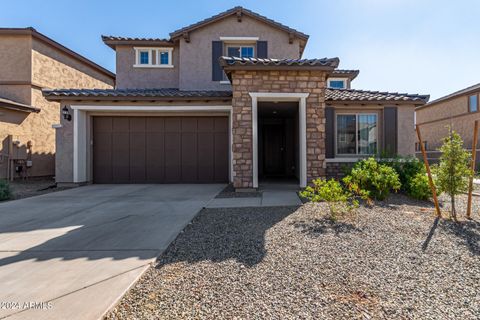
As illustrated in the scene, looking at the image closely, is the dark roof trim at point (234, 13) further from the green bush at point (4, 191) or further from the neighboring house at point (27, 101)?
the green bush at point (4, 191)

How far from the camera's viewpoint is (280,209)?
5.53 m

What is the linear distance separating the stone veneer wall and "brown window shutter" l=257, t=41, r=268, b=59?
15.2 feet

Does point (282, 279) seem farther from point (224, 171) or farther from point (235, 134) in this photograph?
point (224, 171)

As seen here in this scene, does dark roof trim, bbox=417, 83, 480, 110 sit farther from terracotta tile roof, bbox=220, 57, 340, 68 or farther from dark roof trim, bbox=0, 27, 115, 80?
dark roof trim, bbox=0, 27, 115, 80

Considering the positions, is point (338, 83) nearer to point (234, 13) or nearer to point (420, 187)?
point (234, 13)

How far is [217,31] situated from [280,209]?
9.51 m

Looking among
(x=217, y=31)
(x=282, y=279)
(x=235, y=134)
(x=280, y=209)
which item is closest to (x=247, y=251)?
(x=282, y=279)

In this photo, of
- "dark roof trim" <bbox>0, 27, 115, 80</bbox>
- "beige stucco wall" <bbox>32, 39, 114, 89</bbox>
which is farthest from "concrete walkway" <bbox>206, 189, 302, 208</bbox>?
"dark roof trim" <bbox>0, 27, 115, 80</bbox>

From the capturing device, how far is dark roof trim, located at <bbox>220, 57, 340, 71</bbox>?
7.11m

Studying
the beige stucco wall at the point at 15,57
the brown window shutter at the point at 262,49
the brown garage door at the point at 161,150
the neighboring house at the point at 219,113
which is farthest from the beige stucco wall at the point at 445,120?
the beige stucco wall at the point at 15,57

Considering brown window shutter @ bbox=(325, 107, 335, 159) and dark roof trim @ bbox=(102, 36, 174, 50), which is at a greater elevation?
dark roof trim @ bbox=(102, 36, 174, 50)

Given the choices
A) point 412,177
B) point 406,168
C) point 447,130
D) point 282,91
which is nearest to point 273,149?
point 282,91

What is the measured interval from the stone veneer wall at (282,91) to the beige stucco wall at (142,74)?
6.13 m

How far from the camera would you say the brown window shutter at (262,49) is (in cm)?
1142
